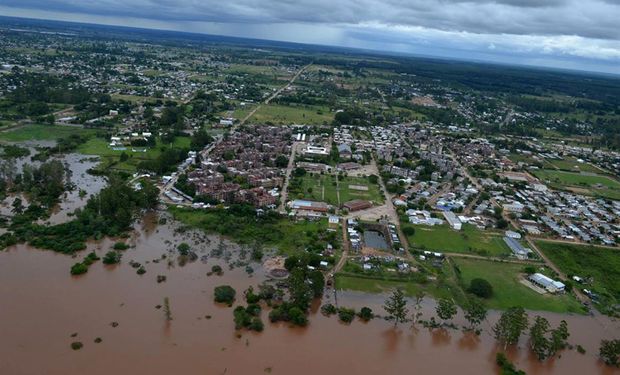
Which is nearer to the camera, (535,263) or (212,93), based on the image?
(535,263)

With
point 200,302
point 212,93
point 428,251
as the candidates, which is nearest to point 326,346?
point 200,302

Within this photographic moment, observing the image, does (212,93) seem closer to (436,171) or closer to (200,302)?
(436,171)

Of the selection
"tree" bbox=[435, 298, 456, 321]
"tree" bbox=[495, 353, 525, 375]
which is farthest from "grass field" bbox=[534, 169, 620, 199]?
"tree" bbox=[495, 353, 525, 375]

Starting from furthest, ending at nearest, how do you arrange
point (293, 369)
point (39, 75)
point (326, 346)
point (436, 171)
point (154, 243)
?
point (39, 75)
point (436, 171)
point (154, 243)
point (326, 346)
point (293, 369)

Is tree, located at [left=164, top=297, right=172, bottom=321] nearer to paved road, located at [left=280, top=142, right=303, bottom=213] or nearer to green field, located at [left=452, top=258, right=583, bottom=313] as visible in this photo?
paved road, located at [left=280, top=142, right=303, bottom=213]

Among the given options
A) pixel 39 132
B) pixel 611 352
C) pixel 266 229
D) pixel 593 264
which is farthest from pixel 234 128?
pixel 611 352

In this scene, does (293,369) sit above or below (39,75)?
below

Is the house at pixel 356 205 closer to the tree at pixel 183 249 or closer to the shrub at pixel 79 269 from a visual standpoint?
the tree at pixel 183 249
